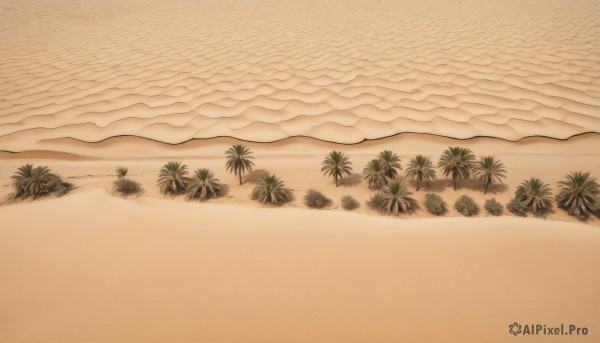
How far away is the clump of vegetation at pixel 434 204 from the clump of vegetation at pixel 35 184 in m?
9.64

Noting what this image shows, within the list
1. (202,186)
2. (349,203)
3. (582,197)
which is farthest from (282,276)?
(582,197)

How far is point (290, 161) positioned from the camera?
33.5 ft

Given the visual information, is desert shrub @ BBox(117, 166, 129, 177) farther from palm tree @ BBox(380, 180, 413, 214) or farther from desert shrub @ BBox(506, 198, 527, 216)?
desert shrub @ BBox(506, 198, 527, 216)

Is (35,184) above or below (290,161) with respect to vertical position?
below

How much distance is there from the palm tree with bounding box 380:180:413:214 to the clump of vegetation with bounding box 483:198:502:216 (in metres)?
1.95

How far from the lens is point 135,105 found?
12.7 meters

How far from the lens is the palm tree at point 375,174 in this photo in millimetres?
8594

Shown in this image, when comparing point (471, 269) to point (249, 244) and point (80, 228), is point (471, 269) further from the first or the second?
point (80, 228)

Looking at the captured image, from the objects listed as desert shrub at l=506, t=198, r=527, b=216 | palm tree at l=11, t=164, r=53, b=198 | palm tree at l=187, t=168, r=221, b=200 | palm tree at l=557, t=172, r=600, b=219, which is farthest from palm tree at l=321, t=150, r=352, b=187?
palm tree at l=11, t=164, r=53, b=198

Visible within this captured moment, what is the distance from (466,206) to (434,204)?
78 centimetres

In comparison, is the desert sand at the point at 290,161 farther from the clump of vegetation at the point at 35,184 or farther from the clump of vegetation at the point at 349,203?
the clump of vegetation at the point at 35,184

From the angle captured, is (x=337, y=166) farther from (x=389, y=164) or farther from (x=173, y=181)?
(x=173, y=181)

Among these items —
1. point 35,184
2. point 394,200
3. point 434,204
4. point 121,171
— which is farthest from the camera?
point 121,171

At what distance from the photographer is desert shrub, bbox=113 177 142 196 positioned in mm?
8625
